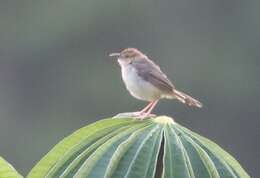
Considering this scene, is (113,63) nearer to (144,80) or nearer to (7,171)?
(144,80)

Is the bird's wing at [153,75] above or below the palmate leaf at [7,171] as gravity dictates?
below

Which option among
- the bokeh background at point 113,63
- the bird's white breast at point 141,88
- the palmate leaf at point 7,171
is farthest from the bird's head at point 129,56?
the bokeh background at point 113,63

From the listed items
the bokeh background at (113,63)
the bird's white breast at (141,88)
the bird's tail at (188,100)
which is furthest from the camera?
the bokeh background at (113,63)

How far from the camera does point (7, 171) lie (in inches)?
119

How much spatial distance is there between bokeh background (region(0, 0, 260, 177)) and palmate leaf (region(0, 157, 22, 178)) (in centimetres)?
2235

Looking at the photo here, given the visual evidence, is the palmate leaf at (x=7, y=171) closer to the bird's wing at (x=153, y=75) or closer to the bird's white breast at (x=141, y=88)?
the bird's white breast at (x=141, y=88)

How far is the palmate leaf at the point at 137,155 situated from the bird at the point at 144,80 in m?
2.91

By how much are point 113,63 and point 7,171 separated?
2683 cm

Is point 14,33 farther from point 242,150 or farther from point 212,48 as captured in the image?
point 242,150

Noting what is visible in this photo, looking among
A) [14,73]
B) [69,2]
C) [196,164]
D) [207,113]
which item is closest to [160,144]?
[196,164]

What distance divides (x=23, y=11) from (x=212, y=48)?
6.09 meters

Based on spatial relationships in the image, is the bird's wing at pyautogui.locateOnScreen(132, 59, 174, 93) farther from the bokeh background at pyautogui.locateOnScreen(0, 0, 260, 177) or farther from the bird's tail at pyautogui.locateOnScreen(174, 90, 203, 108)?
the bokeh background at pyautogui.locateOnScreen(0, 0, 260, 177)

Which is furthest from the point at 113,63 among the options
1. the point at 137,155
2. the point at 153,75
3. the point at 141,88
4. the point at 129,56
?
the point at 137,155

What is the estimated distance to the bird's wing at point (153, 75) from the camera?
6887 millimetres
